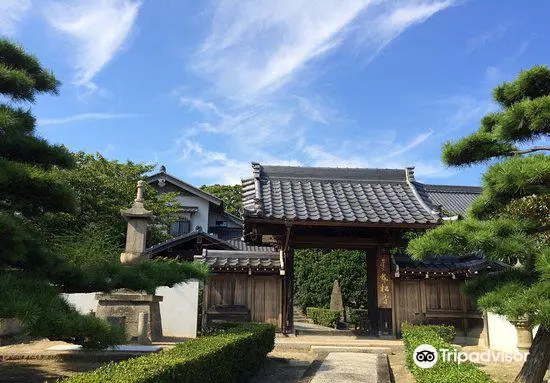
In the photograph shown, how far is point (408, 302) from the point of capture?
1242 centimetres

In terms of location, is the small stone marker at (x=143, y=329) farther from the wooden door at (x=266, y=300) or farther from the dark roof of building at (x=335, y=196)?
the dark roof of building at (x=335, y=196)

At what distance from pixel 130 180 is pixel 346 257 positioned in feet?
38.9

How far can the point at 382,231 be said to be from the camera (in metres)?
12.4

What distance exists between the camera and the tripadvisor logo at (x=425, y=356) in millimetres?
6891

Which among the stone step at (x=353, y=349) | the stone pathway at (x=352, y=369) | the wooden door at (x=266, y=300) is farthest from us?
the wooden door at (x=266, y=300)

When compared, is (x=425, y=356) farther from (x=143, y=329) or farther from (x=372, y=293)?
(x=143, y=329)

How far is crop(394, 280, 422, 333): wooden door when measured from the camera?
12305 millimetres

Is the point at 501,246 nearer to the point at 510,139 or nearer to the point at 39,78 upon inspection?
the point at 510,139

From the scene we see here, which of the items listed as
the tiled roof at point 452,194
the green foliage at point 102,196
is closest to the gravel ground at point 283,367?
the green foliage at point 102,196

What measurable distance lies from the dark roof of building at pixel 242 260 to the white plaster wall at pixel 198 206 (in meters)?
16.2

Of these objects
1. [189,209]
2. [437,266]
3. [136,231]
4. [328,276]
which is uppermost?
[189,209]

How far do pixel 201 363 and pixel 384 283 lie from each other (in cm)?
758

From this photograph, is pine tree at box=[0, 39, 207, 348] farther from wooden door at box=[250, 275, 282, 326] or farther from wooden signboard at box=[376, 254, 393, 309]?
wooden signboard at box=[376, 254, 393, 309]

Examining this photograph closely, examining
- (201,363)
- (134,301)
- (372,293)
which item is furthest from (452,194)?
(201,363)
